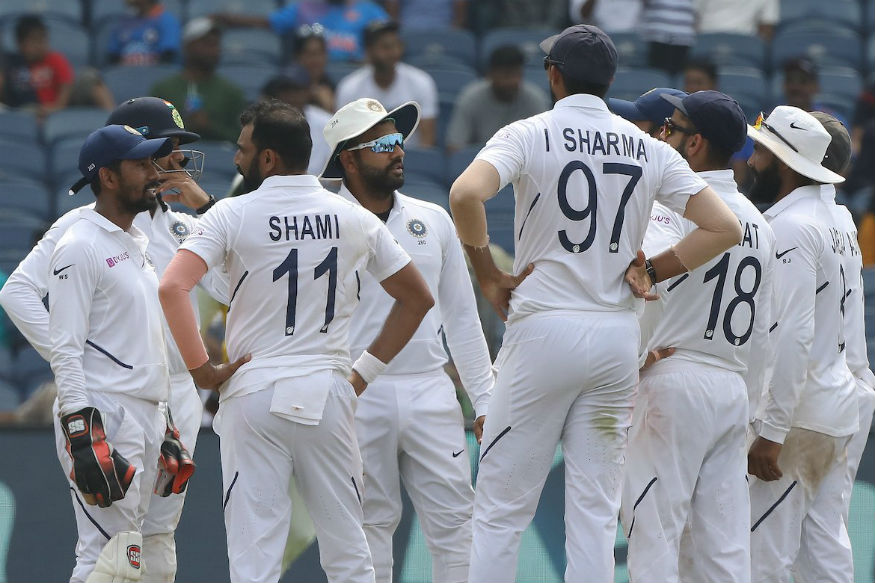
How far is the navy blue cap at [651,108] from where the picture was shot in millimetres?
5617

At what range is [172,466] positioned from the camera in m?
5.35

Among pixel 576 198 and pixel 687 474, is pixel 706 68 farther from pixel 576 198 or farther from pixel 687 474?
pixel 576 198

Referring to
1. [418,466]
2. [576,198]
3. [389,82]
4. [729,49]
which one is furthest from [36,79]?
[576,198]

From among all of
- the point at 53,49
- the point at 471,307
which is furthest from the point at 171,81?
the point at 471,307

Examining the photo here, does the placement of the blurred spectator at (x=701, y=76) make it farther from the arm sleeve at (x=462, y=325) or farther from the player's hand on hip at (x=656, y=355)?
the player's hand on hip at (x=656, y=355)

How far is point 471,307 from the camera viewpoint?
586cm

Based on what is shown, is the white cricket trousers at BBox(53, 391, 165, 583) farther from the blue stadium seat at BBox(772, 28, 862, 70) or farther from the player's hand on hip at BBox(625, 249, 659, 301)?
the blue stadium seat at BBox(772, 28, 862, 70)

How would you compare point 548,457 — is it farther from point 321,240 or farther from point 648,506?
point 321,240

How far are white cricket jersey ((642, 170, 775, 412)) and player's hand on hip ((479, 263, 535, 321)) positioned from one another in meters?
0.67

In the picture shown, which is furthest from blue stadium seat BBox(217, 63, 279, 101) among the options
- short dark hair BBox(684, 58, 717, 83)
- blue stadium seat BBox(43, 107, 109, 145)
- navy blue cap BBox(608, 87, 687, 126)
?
navy blue cap BBox(608, 87, 687, 126)

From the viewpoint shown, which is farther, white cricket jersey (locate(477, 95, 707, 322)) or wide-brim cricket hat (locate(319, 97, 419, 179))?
wide-brim cricket hat (locate(319, 97, 419, 179))

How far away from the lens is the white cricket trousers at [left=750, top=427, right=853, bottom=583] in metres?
5.79

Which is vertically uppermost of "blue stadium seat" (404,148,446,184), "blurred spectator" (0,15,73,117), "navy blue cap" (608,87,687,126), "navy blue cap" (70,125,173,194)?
"navy blue cap" (608,87,687,126)

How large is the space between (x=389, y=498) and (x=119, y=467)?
1180 millimetres
